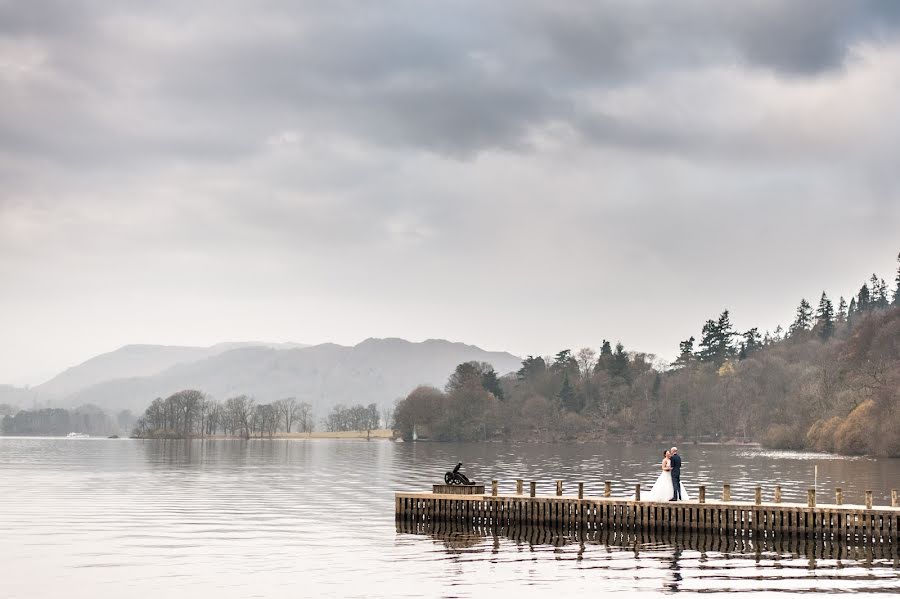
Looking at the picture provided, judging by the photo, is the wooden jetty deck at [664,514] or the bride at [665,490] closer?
the wooden jetty deck at [664,514]

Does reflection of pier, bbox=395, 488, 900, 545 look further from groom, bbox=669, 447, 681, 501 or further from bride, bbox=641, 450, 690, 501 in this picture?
groom, bbox=669, 447, 681, 501

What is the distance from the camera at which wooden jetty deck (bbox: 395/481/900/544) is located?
51.8m

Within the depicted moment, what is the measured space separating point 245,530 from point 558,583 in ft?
74.8

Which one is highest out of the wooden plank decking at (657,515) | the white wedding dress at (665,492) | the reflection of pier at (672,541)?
the white wedding dress at (665,492)

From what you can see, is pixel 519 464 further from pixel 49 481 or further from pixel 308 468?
pixel 49 481

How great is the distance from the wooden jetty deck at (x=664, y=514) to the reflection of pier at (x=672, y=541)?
0.44m

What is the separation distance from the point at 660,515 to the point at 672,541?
308 cm

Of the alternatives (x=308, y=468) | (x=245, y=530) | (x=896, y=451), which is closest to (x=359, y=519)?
(x=245, y=530)

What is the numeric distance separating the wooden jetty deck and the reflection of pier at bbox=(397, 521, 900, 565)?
1.44ft

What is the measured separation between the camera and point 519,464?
135625mm

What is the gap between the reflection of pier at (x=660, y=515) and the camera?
51812 mm

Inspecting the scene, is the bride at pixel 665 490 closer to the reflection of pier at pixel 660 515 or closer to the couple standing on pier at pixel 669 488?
the couple standing on pier at pixel 669 488

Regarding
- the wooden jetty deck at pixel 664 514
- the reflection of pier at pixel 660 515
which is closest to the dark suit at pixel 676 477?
the reflection of pier at pixel 660 515

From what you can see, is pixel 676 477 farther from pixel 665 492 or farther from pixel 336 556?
pixel 336 556
